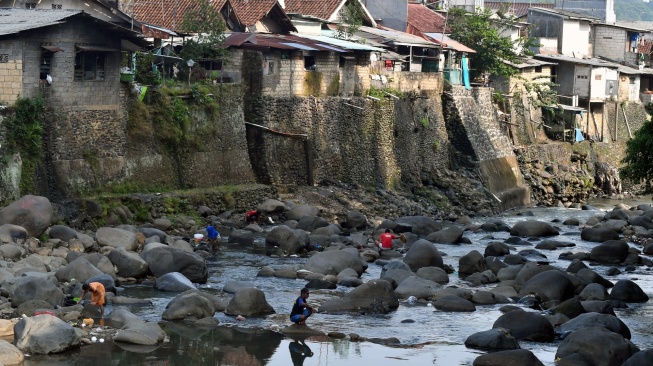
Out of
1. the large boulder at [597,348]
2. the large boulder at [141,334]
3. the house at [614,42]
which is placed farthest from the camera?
the house at [614,42]

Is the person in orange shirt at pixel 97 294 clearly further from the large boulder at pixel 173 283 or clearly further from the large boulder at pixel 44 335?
the large boulder at pixel 173 283

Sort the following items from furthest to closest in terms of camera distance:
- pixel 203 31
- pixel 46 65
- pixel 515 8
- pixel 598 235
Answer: pixel 515 8
pixel 203 31
pixel 598 235
pixel 46 65

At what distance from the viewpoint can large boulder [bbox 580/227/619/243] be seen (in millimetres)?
37969

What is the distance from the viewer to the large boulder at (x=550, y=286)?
2669cm

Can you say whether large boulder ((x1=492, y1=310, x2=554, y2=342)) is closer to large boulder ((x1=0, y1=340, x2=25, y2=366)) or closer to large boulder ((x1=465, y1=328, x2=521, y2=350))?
large boulder ((x1=465, y1=328, x2=521, y2=350))

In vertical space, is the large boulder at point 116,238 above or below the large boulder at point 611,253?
above

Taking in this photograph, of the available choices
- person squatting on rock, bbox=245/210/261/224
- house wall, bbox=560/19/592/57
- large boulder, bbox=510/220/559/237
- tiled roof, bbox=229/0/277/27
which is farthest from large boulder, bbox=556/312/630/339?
house wall, bbox=560/19/592/57

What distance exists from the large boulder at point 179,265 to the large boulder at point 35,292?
4.08m

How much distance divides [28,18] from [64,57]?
1.39 metres

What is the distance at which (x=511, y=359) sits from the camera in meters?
20.7

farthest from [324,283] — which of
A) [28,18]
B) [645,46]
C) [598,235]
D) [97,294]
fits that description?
[645,46]

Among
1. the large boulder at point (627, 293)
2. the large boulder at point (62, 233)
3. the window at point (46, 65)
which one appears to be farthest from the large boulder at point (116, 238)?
the large boulder at point (627, 293)

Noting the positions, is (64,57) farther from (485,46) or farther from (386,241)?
(485,46)

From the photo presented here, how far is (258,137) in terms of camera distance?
39906mm
